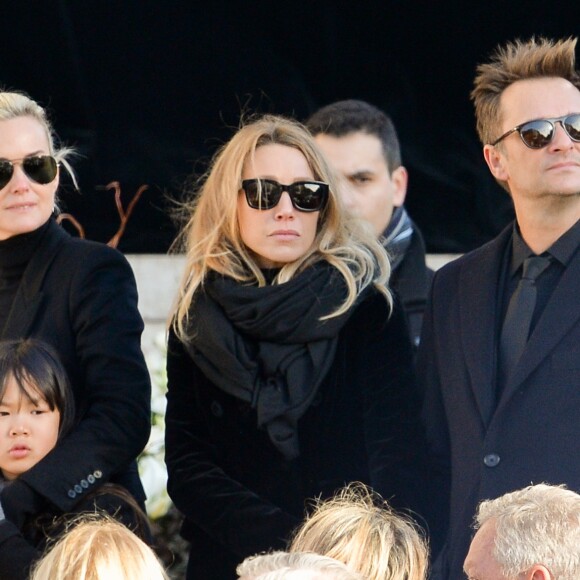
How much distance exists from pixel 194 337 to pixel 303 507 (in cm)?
54

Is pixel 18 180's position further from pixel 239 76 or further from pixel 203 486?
pixel 239 76

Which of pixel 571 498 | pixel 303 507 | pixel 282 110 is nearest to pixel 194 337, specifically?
pixel 303 507

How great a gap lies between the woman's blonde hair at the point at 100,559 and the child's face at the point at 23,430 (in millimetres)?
1025

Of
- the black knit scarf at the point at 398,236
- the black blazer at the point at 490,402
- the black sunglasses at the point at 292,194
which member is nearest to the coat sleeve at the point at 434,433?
the black blazer at the point at 490,402

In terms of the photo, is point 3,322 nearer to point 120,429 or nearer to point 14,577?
point 120,429

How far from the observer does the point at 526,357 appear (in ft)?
12.5

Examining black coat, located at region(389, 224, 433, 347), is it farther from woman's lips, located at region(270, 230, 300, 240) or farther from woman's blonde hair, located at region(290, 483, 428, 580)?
woman's blonde hair, located at region(290, 483, 428, 580)

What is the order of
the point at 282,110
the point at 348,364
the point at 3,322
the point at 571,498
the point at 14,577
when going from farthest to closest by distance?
1. the point at 282,110
2. the point at 3,322
3. the point at 348,364
4. the point at 14,577
5. the point at 571,498

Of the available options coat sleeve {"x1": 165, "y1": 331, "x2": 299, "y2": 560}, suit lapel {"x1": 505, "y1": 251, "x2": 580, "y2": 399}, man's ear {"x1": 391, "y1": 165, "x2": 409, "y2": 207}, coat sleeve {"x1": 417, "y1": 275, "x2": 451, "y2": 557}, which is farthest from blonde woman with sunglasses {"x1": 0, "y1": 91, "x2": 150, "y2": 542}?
man's ear {"x1": 391, "y1": 165, "x2": 409, "y2": 207}

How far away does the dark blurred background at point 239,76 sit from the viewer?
5922 mm

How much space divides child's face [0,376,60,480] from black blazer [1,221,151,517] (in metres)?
0.06

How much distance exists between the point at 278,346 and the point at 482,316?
568 millimetres

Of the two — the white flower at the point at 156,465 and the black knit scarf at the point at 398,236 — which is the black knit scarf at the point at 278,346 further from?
the white flower at the point at 156,465

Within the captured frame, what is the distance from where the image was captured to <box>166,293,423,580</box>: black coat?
12.6ft
